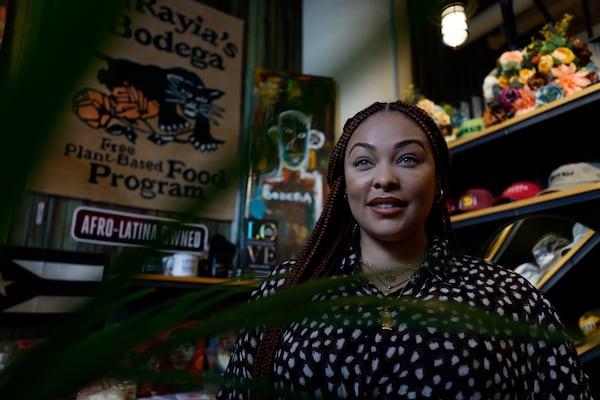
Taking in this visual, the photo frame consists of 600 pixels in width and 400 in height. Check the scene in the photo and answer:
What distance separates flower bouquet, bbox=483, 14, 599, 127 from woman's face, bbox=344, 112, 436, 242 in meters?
0.80

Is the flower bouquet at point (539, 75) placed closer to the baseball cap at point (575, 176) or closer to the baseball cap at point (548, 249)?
the baseball cap at point (575, 176)

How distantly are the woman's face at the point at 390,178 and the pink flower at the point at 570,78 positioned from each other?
2.63 ft

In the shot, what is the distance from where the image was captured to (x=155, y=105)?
7.11 ft

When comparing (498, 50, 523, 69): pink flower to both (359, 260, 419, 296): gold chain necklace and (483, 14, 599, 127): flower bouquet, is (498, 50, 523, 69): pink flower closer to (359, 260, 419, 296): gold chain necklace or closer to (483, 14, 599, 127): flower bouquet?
(483, 14, 599, 127): flower bouquet

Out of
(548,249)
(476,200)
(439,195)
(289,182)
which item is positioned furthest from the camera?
(289,182)

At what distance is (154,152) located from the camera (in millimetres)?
2133

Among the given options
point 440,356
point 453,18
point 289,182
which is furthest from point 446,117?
point 453,18

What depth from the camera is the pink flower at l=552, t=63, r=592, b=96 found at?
4.68ft

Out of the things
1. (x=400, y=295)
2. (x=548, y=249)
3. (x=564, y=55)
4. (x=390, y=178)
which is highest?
(x=564, y=55)

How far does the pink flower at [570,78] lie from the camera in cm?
143

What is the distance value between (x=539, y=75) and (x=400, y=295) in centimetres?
112

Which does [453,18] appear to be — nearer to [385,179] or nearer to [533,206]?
[385,179]

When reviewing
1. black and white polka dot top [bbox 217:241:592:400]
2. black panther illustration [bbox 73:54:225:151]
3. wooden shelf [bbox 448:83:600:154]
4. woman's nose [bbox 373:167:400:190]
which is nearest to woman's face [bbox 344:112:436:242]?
woman's nose [bbox 373:167:400:190]

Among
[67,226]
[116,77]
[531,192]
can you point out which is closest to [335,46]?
[531,192]
